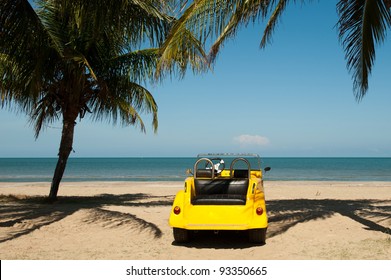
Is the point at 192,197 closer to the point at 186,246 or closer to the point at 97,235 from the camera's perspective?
the point at 186,246

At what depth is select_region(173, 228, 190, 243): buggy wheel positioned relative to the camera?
629 centimetres

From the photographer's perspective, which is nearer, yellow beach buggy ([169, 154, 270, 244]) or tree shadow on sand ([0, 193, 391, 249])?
yellow beach buggy ([169, 154, 270, 244])

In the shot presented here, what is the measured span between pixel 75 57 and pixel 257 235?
21.1 ft

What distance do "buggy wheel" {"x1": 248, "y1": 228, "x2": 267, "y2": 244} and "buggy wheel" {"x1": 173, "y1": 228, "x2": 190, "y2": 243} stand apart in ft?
3.10

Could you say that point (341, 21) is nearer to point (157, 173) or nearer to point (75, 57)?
point (75, 57)

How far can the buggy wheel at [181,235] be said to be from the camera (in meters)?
6.29

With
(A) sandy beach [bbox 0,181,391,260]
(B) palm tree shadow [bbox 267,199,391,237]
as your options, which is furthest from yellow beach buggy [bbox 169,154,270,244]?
(B) palm tree shadow [bbox 267,199,391,237]

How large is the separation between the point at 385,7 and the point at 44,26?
245 inches

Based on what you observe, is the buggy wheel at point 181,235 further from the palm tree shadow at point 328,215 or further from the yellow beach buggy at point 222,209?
the palm tree shadow at point 328,215

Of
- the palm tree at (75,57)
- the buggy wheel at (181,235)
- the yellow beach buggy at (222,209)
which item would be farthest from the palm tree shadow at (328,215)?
the palm tree at (75,57)

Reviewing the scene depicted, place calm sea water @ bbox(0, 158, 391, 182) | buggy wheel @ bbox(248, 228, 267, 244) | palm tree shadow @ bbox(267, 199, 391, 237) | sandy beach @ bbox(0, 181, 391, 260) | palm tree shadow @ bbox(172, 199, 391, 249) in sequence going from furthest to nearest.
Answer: calm sea water @ bbox(0, 158, 391, 182) < palm tree shadow @ bbox(267, 199, 391, 237) < palm tree shadow @ bbox(172, 199, 391, 249) < buggy wheel @ bbox(248, 228, 267, 244) < sandy beach @ bbox(0, 181, 391, 260)

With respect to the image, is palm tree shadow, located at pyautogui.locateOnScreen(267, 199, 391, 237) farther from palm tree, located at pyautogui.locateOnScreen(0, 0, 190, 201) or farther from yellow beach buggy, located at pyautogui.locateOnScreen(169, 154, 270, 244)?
palm tree, located at pyautogui.locateOnScreen(0, 0, 190, 201)

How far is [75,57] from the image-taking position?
33.5 feet

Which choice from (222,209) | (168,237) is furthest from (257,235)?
(168,237)
